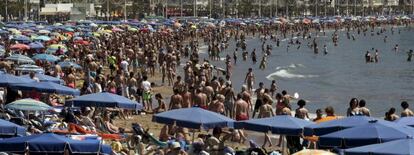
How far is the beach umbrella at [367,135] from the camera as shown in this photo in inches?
441

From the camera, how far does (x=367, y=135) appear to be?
1127 cm

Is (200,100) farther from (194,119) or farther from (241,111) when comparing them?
(194,119)

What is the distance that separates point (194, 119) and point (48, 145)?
3.53m

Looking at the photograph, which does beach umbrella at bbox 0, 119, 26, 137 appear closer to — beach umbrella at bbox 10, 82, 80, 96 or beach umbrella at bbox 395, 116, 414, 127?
beach umbrella at bbox 10, 82, 80, 96

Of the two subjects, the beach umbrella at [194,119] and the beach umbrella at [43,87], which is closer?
the beach umbrella at [194,119]

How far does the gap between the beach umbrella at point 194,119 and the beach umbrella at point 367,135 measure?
2.51 meters

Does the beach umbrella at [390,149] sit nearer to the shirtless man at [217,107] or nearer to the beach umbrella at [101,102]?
the beach umbrella at [101,102]

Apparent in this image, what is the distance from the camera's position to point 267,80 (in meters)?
36.7

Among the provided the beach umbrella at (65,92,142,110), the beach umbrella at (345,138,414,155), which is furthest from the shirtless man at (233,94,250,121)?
the beach umbrella at (345,138,414,155)

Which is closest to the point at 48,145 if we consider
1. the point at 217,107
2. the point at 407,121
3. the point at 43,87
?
the point at 407,121

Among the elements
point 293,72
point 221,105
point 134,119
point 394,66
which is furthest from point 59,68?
point 394,66

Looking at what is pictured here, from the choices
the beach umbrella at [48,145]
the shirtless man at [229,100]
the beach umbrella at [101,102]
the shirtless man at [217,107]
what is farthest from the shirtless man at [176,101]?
the beach umbrella at [48,145]

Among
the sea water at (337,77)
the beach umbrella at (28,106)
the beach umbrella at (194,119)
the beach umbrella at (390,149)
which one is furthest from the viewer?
the sea water at (337,77)

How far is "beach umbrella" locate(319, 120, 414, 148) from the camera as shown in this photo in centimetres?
1121
